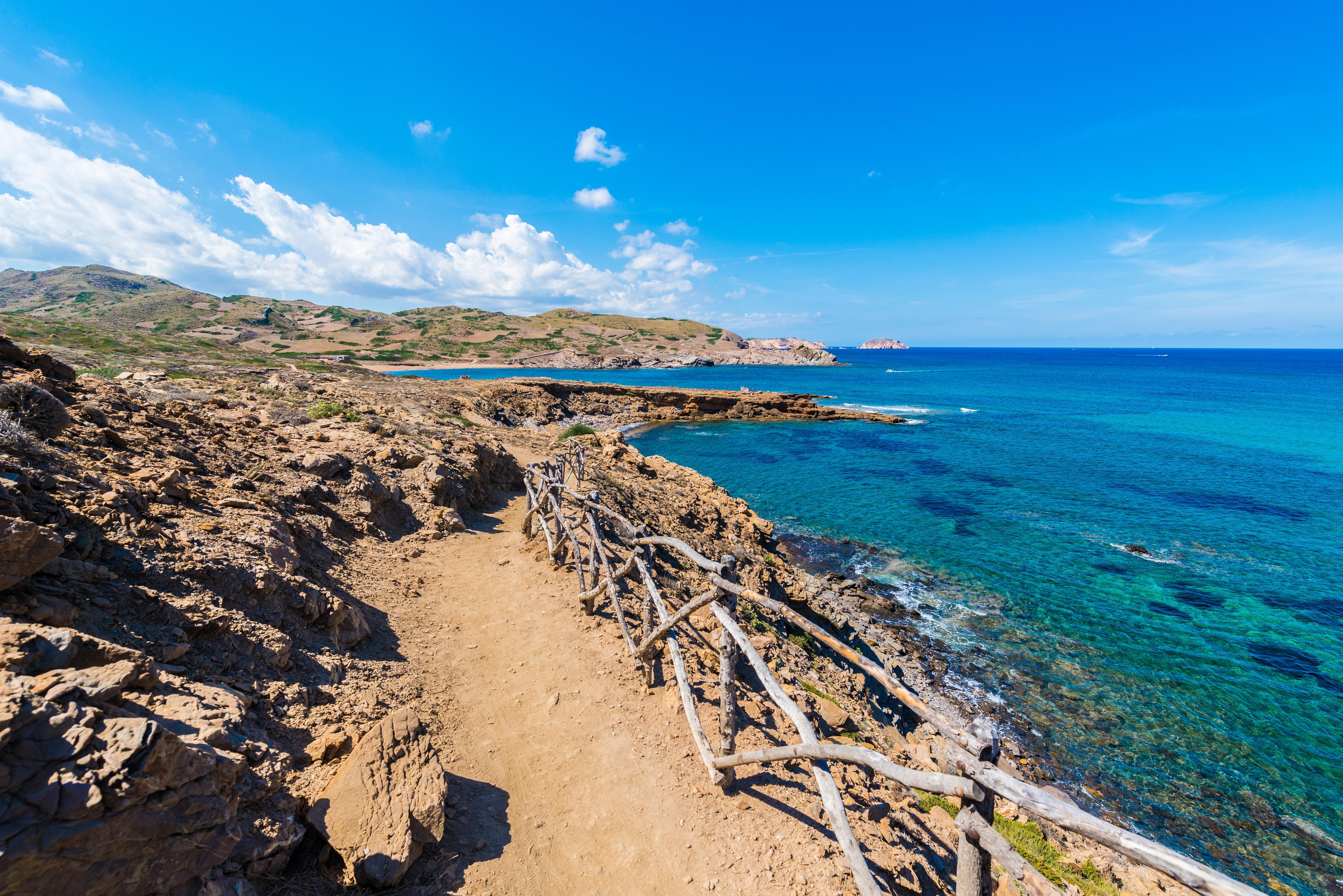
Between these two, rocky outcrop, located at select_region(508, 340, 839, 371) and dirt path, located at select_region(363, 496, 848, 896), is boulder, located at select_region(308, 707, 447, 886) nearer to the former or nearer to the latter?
dirt path, located at select_region(363, 496, 848, 896)

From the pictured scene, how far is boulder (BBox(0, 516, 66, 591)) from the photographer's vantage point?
377cm

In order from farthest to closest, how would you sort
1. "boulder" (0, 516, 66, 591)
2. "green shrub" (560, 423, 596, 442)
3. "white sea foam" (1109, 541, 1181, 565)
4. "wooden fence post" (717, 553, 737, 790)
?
1. "green shrub" (560, 423, 596, 442)
2. "white sea foam" (1109, 541, 1181, 565)
3. "wooden fence post" (717, 553, 737, 790)
4. "boulder" (0, 516, 66, 591)

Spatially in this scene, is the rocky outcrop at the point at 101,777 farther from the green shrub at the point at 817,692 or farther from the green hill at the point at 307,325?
the green hill at the point at 307,325

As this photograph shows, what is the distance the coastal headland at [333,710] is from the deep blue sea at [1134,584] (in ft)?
8.34

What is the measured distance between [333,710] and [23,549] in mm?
2877

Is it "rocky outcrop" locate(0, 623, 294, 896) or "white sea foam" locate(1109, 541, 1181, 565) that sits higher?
"rocky outcrop" locate(0, 623, 294, 896)

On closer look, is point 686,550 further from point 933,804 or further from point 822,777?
point 933,804

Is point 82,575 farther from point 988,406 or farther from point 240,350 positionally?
point 988,406

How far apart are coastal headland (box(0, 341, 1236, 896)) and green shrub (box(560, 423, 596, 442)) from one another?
780 inches

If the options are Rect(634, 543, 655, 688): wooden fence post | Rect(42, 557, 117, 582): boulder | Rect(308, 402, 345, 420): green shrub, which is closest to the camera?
Rect(42, 557, 117, 582): boulder

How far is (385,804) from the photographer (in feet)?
13.6

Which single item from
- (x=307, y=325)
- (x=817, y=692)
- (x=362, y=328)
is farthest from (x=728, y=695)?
(x=307, y=325)

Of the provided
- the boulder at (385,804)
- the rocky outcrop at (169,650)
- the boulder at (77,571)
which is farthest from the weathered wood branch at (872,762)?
the boulder at (77,571)

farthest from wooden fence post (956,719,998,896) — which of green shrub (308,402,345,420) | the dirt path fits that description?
green shrub (308,402,345,420)
